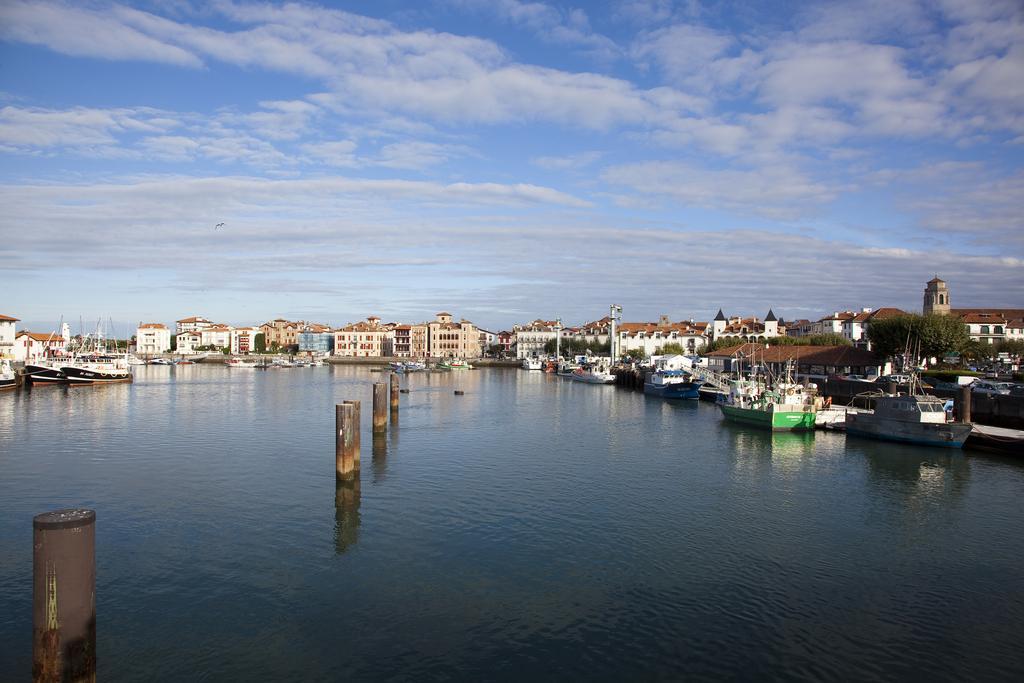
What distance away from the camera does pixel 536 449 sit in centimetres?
3047

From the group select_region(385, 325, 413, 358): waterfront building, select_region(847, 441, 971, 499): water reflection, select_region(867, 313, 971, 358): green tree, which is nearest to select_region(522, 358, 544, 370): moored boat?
select_region(385, 325, 413, 358): waterfront building

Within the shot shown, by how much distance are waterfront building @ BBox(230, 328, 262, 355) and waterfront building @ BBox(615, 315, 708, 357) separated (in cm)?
8921

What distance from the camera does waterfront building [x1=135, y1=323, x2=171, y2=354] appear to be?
170375 mm

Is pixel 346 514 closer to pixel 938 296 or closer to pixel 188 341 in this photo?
pixel 938 296

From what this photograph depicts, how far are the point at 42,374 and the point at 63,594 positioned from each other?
2648 inches

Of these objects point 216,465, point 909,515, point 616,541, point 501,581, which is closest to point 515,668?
point 501,581

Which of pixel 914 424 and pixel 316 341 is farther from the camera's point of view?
pixel 316 341

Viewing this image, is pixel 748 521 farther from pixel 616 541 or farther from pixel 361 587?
pixel 361 587

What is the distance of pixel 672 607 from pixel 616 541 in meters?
3.86

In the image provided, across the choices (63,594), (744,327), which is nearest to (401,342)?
(744,327)

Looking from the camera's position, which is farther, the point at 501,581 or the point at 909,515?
the point at 909,515

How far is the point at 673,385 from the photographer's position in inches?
2502

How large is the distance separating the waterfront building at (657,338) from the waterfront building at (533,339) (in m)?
20.6

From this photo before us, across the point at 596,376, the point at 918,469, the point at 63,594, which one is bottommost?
the point at 918,469
